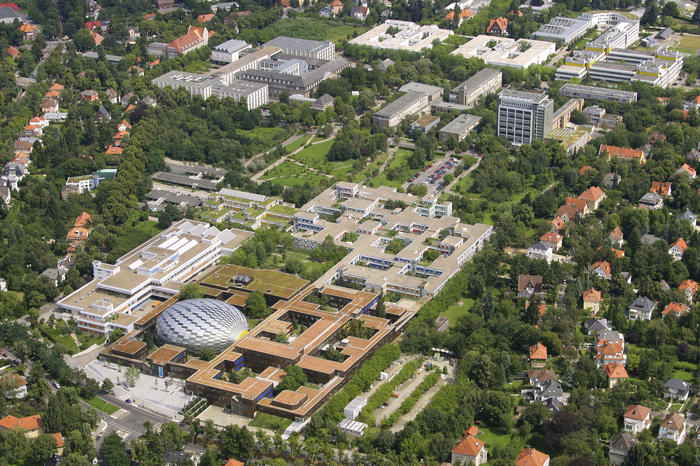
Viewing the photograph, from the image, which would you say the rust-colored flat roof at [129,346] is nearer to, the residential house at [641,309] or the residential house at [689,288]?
the residential house at [641,309]

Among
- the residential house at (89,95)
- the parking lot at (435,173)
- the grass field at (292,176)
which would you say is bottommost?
the parking lot at (435,173)

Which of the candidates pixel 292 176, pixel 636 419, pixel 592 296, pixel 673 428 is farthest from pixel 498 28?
pixel 673 428

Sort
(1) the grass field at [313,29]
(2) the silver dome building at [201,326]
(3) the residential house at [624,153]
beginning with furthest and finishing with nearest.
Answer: (1) the grass field at [313,29]
(3) the residential house at [624,153]
(2) the silver dome building at [201,326]

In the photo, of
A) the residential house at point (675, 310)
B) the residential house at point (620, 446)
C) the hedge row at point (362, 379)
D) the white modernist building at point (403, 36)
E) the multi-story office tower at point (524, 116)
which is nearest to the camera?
the residential house at point (620, 446)

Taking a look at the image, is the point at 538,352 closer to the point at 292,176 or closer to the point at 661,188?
the point at 661,188

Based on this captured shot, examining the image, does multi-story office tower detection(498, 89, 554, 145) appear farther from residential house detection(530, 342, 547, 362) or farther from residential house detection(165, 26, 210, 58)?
residential house detection(165, 26, 210, 58)

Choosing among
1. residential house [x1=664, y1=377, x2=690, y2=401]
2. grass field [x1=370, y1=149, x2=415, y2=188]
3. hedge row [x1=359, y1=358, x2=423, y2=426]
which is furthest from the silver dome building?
grass field [x1=370, y1=149, x2=415, y2=188]

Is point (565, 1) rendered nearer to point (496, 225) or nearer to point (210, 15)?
point (210, 15)

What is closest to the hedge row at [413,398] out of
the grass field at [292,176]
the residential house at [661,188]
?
the grass field at [292,176]
